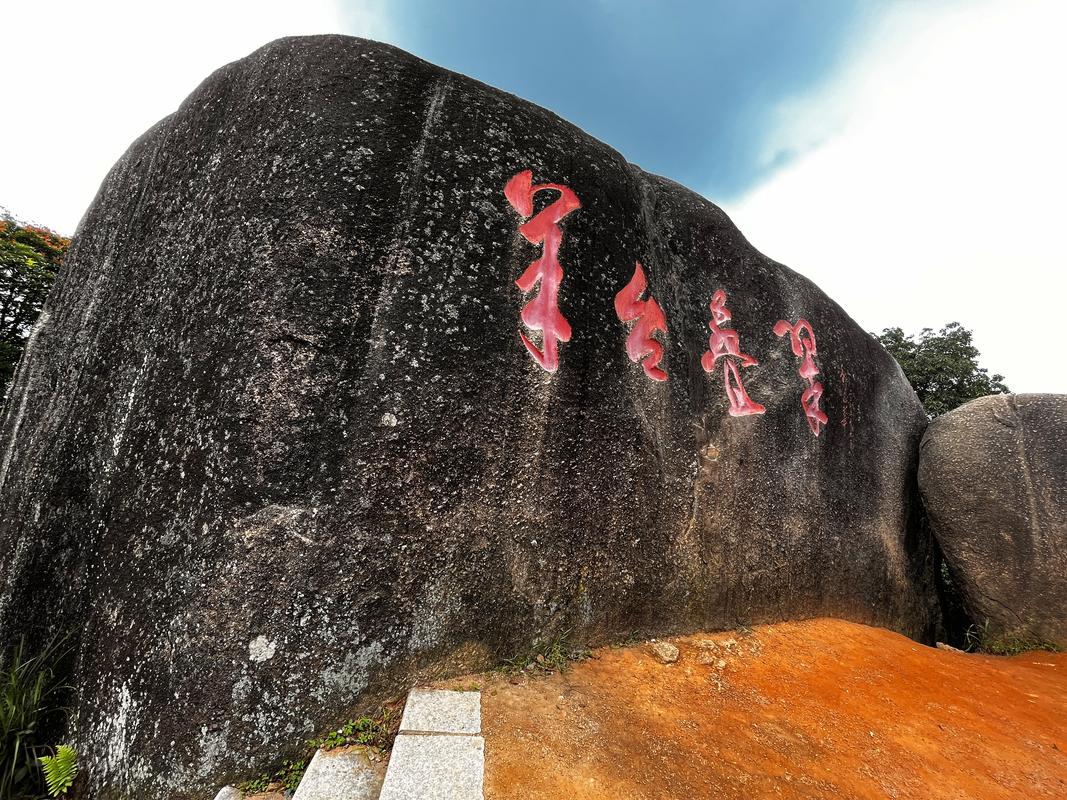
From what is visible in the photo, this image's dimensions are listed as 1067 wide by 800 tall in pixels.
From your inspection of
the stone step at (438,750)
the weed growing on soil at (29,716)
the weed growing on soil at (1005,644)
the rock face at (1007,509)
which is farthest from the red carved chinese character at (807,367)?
the weed growing on soil at (29,716)

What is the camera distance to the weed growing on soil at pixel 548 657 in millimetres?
2984

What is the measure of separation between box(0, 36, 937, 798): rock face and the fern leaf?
114 millimetres

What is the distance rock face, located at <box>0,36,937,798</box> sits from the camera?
2.40m

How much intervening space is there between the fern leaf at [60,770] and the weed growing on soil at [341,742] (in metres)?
0.94

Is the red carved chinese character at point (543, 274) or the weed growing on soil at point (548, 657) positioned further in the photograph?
the red carved chinese character at point (543, 274)

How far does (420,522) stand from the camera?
277cm

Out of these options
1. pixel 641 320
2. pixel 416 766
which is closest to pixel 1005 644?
pixel 641 320

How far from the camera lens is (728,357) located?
4.88m

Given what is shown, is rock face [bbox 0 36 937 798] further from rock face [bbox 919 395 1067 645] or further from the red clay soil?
rock face [bbox 919 395 1067 645]

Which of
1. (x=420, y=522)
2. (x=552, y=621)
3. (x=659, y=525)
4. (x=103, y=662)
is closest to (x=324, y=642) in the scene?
(x=420, y=522)

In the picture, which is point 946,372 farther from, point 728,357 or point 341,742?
point 341,742

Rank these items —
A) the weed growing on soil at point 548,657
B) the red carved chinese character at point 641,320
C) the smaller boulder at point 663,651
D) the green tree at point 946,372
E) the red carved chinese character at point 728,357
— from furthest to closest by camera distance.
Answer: the green tree at point 946,372 → the red carved chinese character at point 728,357 → the red carved chinese character at point 641,320 → the smaller boulder at point 663,651 → the weed growing on soil at point 548,657

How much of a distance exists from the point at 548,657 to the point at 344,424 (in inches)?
72.7

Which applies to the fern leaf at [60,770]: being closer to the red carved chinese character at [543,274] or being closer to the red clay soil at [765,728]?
the red clay soil at [765,728]
